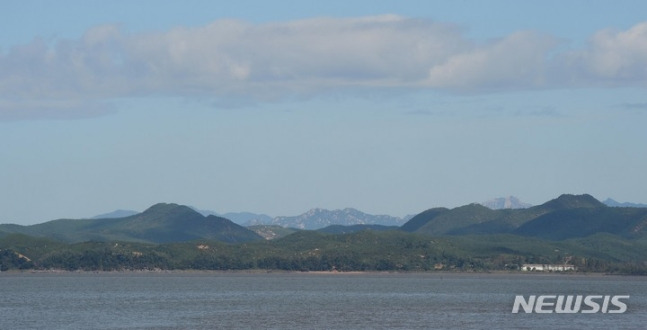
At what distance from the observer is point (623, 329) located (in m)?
172

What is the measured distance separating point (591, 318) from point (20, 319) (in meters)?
96.6

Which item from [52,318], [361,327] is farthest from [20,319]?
[361,327]

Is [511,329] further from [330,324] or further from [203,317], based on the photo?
[203,317]

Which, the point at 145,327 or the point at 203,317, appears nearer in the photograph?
the point at 145,327

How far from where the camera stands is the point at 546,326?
17600 centimetres

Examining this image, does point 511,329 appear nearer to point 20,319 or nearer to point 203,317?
point 203,317

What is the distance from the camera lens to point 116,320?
610 ft

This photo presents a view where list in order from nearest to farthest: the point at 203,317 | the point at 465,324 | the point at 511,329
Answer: the point at 511,329 < the point at 465,324 < the point at 203,317

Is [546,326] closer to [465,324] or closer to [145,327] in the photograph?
[465,324]

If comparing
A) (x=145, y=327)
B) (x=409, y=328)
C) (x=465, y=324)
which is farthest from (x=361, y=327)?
(x=145, y=327)

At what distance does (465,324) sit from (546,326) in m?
13.2

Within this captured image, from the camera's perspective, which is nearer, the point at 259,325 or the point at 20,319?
the point at 259,325

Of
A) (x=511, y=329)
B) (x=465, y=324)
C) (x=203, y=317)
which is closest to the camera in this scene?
(x=511, y=329)

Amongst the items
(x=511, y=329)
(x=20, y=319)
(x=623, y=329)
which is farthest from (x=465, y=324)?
(x=20, y=319)
